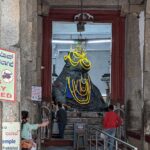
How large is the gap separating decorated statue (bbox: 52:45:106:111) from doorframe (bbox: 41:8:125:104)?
17.4 ft

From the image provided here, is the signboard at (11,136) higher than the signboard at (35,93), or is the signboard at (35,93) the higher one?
the signboard at (35,93)

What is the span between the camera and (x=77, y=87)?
25906 mm

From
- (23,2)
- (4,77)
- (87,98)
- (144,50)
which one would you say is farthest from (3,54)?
(87,98)

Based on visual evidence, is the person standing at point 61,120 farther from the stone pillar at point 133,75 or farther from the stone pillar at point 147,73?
the stone pillar at point 147,73

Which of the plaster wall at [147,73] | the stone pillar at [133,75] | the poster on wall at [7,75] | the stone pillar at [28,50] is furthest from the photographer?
the stone pillar at [133,75]

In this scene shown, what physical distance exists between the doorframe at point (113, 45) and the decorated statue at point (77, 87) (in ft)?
17.4

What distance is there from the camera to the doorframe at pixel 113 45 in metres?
18.8

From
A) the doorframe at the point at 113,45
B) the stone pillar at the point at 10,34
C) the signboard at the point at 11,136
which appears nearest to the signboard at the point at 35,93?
the doorframe at the point at 113,45

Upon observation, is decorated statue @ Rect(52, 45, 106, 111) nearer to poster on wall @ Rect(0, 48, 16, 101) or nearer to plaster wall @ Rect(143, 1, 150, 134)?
plaster wall @ Rect(143, 1, 150, 134)

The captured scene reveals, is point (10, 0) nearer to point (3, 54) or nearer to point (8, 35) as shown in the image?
point (8, 35)

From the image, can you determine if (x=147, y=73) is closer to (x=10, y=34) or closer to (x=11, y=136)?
(x=10, y=34)

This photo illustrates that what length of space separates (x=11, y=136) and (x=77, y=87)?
1822 centimetres

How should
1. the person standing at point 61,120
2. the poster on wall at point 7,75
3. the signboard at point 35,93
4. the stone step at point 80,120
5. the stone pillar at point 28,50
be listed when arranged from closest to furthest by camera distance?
the poster on wall at point 7,75 → the stone pillar at point 28,50 → the signboard at point 35,93 → the person standing at point 61,120 → the stone step at point 80,120

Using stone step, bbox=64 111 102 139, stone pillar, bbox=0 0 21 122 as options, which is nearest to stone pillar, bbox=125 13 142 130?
stone step, bbox=64 111 102 139
